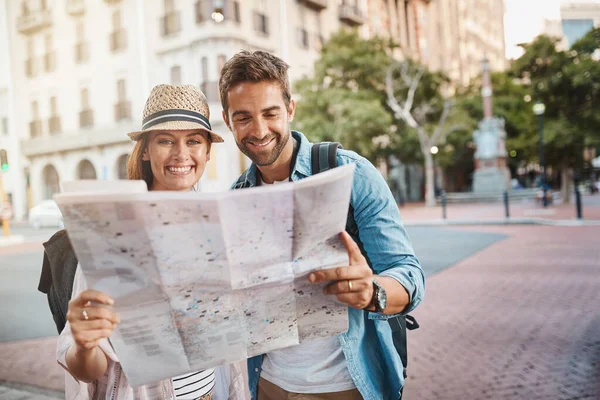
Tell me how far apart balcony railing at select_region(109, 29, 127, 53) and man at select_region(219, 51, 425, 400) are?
6.83 meters

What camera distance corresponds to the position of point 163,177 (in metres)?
1.60

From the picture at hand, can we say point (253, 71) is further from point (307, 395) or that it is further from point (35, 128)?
point (35, 128)

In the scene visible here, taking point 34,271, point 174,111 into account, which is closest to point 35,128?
point 34,271

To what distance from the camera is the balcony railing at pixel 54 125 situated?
6.41 metres

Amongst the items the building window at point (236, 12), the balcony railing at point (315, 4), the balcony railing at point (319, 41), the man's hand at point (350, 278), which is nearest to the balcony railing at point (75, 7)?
the man's hand at point (350, 278)

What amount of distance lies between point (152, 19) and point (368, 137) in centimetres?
1176

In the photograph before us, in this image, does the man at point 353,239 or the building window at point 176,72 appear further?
the building window at point 176,72

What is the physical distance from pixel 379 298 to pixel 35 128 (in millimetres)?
6555

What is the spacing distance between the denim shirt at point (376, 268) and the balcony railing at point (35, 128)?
563 centimetres

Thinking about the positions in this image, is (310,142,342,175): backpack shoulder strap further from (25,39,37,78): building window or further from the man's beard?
(25,39,37,78): building window

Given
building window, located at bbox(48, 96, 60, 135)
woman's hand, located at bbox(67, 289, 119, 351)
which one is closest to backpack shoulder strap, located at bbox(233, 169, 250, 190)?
woman's hand, located at bbox(67, 289, 119, 351)

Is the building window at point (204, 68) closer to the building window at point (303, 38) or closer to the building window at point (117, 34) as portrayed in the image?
the building window at point (303, 38)

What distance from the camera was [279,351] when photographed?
156cm

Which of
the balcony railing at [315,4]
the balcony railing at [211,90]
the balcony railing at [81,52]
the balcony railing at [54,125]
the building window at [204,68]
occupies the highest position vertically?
the balcony railing at [315,4]
